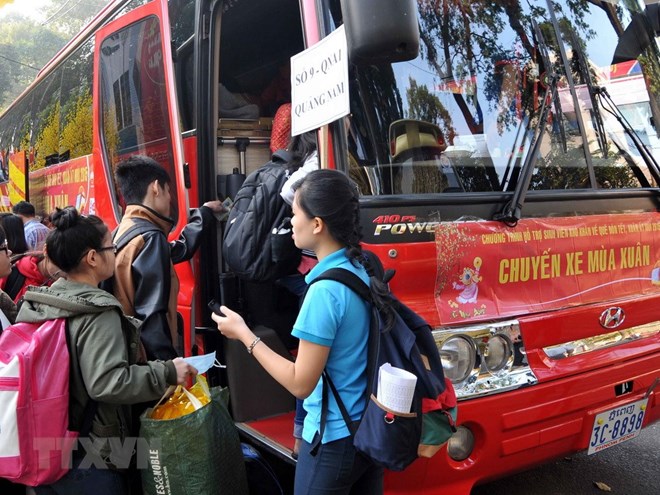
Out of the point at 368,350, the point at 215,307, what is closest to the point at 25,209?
the point at 215,307

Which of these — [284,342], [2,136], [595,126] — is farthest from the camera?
[2,136]

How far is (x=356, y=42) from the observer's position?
2.18 meters

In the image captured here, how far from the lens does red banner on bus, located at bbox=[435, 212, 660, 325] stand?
2.55 metres

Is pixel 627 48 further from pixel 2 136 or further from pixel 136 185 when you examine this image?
pixel 2 136

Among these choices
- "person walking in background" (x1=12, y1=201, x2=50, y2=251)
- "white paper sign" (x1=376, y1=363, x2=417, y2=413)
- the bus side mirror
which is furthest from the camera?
"person walking in background" (x1=12, y1=201, x2=50, y2=251)

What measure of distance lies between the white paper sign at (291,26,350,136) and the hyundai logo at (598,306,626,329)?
5.38ft

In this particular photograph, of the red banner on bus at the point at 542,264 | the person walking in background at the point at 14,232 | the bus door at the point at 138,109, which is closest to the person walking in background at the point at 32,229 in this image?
the person walking in background at the point at 14,232

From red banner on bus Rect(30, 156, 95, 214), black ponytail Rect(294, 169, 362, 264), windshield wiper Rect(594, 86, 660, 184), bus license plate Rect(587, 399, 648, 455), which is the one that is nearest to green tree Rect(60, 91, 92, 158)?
red banner on bus Rect(30, 156, 95, 214)

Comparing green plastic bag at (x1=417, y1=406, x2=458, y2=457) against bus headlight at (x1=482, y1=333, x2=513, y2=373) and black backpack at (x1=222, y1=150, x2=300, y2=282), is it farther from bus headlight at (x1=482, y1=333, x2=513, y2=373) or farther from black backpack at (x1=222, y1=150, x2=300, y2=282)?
black backpack at (x1=222, y1=150, x2=300, y2=282)

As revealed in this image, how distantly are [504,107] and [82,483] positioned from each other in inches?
94.6

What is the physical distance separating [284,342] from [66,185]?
3032 millimetres

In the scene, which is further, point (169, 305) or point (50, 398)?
point (169, 305)

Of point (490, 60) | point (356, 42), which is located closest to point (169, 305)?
point (356, 42)

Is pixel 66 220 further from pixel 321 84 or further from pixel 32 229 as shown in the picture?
pixel 32 229
